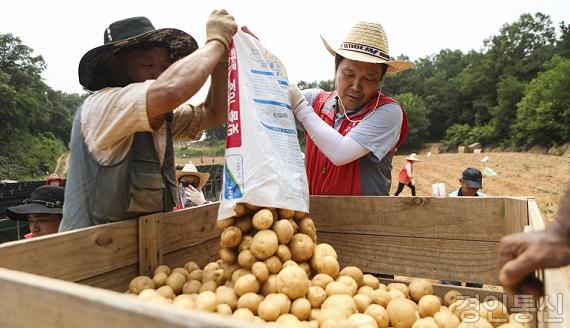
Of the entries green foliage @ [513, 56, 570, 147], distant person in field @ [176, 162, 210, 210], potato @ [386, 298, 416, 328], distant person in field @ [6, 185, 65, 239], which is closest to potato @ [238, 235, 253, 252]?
potato @ [386, 298, 416, 328]

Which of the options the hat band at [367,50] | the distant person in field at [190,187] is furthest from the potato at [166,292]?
the distant person in field at [190,187]

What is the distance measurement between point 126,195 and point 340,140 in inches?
52.9

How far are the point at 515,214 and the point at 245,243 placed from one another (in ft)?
4.82

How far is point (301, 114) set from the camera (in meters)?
2.75

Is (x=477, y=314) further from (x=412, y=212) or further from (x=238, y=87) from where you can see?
(x=238, y=87)

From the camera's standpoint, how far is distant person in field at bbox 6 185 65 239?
11.6 ft

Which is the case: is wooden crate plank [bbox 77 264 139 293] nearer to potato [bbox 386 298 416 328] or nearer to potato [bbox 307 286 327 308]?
potato [bbox 307 286 327 308]

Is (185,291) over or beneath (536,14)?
beneath

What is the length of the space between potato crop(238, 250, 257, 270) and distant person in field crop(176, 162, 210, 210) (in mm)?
4480

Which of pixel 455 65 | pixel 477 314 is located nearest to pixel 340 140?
pixel 477 314

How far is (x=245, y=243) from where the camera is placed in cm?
208

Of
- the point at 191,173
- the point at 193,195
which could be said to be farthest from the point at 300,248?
the point at 191,173

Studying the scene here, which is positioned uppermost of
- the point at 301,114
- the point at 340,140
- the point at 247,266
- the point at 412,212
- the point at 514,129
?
the point at 514,129

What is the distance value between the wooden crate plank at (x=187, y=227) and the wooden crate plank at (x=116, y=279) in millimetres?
217
